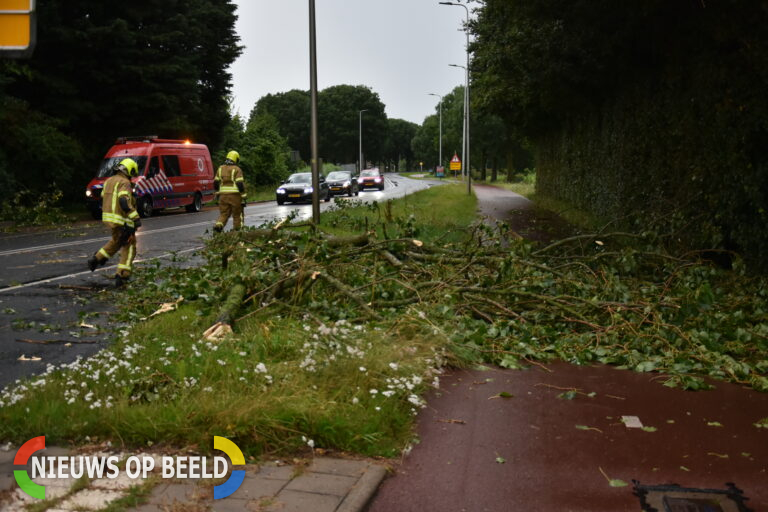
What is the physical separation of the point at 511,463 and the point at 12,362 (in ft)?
14.4

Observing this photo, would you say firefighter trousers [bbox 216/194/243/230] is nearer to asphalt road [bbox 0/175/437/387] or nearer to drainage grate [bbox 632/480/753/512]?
asphalt road [bbox 0/175/437/387]

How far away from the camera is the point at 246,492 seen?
3.60m

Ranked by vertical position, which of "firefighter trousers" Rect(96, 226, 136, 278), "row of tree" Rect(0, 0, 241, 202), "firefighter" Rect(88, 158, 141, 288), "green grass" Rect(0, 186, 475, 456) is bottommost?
"green grass" Rect(0, 186, 475, 456)

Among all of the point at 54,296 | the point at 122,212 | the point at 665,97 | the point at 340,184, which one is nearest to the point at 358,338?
the point at 54,296

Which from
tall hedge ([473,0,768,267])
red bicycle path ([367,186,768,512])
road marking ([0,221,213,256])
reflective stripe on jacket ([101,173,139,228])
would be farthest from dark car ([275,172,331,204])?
red bicycle path ([367,186,768,512])

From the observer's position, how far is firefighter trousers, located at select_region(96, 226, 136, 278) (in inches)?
400

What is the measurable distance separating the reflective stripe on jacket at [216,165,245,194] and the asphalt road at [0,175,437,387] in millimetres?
1332

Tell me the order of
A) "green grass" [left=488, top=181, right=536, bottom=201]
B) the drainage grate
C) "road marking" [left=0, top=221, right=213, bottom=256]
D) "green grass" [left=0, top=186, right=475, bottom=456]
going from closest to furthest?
the drainage grate, "green grass" [left=0, top=186, right=475, bottom=456], "road marking" [left=0, top=221, right=213, bottom=256], "green grass" [left=488, top=181, right=536, bottom=201]

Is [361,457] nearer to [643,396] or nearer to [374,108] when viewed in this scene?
[643,396]

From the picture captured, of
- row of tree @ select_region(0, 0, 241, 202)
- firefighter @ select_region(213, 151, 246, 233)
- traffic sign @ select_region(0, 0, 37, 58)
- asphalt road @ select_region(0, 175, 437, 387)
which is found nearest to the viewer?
traffic sign @ select_region(0, 0, 37, 58)

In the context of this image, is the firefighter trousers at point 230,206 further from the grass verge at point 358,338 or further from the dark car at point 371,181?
the dark car at point 371,181

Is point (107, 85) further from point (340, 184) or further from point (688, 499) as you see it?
point (688, 499)

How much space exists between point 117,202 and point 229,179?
622cm

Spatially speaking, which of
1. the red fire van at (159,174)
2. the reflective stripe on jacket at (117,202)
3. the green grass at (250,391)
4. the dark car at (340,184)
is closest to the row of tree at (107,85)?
the red fire van at (159,174)
